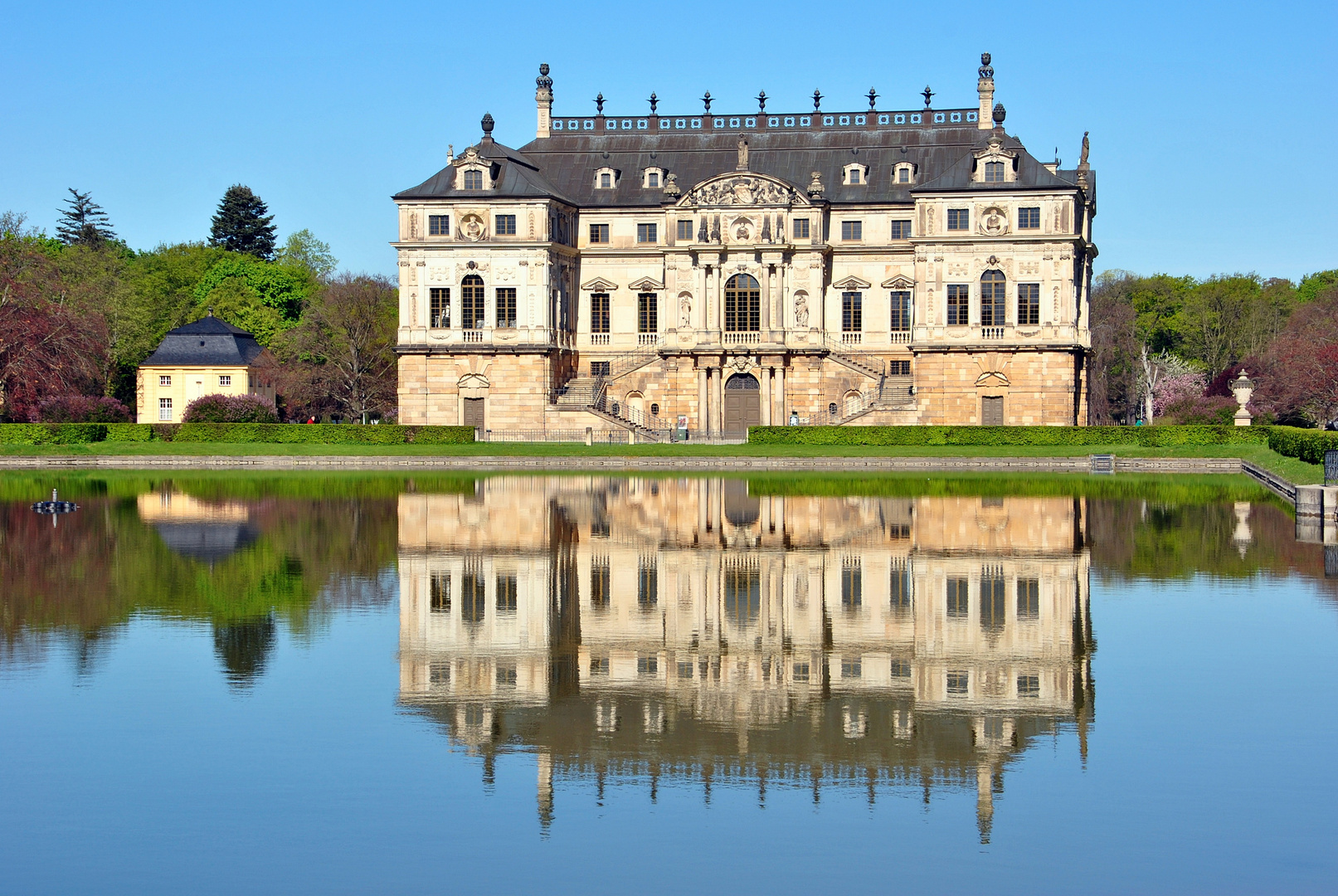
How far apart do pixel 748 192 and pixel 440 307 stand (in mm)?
16670

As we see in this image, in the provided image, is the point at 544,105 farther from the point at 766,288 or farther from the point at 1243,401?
the point at 1243,401

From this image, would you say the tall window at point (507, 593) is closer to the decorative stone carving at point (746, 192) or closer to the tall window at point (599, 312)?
the decorative stone carving at point (746, 192)

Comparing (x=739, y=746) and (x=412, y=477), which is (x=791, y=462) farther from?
(x=739, y=746)

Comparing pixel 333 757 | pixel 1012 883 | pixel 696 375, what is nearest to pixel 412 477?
pixel 696 375

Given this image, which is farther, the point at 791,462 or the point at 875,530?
the point at 791,462

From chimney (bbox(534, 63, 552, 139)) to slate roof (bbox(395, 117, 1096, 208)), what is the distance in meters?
0.76

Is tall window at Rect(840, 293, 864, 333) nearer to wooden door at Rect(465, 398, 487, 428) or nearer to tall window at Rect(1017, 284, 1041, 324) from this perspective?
tall window at Rect(1017, 284, 1041, 324)

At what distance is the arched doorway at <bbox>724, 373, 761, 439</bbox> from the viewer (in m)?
76.8

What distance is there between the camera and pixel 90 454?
67500mm

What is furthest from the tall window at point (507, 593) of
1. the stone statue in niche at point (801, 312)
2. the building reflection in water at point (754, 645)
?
the stone statue in niche at point (801, 312)

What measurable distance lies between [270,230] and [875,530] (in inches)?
4246

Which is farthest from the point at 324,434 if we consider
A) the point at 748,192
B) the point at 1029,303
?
the point at 1029,303

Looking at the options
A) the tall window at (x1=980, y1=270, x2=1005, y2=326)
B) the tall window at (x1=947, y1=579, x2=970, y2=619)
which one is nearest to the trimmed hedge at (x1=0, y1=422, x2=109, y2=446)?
the tall window at (x1=980, y1=270, x2=1005, y2=326)

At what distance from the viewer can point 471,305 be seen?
76688 mm
